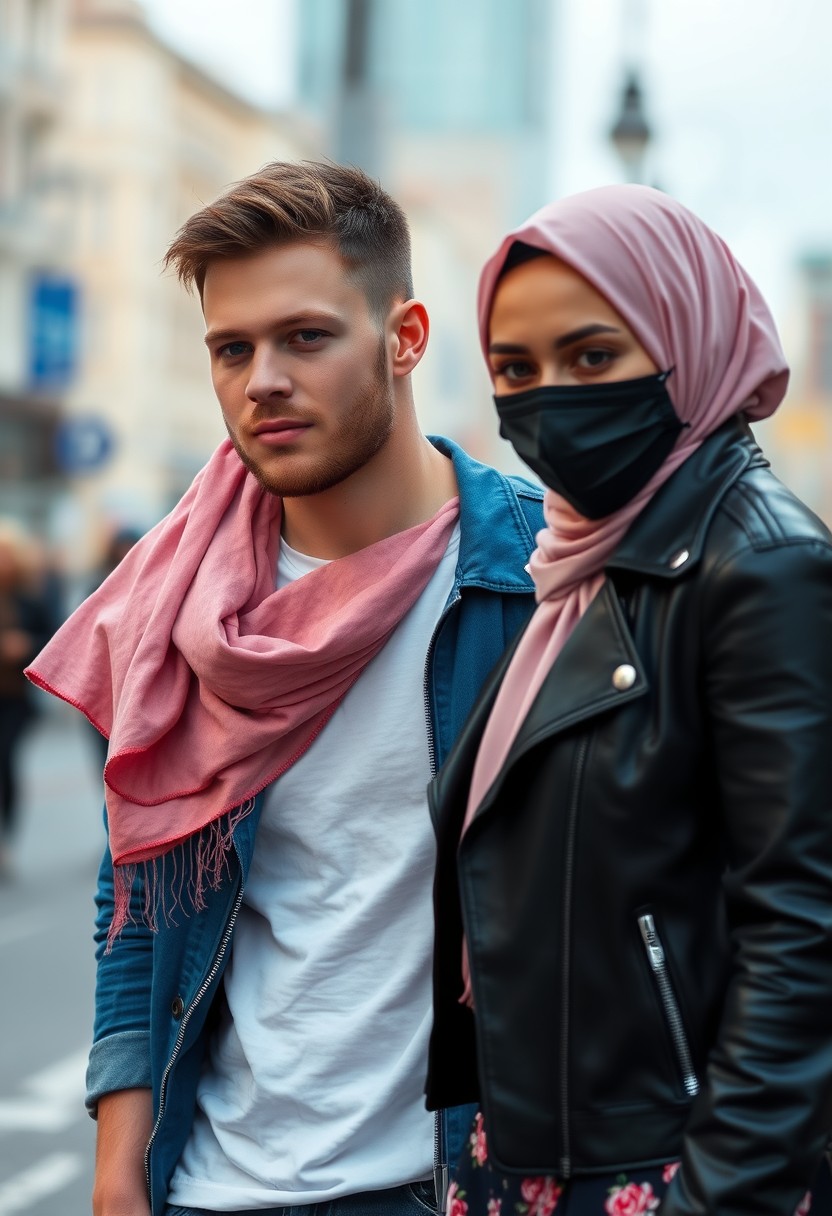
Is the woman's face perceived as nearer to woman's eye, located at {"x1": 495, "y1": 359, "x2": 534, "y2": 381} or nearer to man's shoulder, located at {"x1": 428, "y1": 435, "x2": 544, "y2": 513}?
woman's eye, located at {"x1": 495, "y1": 359, "x2": 534, "y2": 381}

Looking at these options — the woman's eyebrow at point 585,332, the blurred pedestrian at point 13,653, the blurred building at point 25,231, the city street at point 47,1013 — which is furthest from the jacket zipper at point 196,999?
the blurred building at point 25,231

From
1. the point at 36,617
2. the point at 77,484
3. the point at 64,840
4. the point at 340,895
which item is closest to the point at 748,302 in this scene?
the point at 340,895

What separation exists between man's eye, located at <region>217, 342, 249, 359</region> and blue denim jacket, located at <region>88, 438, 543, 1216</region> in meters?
0.40

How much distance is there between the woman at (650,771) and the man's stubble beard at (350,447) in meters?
0.56

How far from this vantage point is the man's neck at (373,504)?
271cm

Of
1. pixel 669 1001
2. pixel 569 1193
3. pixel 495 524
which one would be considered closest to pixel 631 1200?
pixel 569 1193

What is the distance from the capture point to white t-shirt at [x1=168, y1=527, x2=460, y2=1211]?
98.5 inches

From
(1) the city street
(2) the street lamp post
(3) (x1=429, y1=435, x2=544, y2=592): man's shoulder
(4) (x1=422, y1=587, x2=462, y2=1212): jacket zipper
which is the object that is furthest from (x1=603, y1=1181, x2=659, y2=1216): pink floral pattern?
(2) the street lamp post

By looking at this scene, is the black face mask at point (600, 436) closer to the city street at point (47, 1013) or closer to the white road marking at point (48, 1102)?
the city street at point (47, 1013)

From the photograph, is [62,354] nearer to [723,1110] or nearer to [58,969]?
[58,969]

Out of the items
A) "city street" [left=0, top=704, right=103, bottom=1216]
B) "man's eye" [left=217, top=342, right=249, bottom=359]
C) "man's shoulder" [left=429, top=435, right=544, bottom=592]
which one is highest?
"man's eye" [left=217, top=342, right=249, bottom=359]

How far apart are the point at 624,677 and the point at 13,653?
10053 millimetres

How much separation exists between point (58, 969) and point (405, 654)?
21.2ft

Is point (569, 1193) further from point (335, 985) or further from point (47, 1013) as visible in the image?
point (47, 1013)
